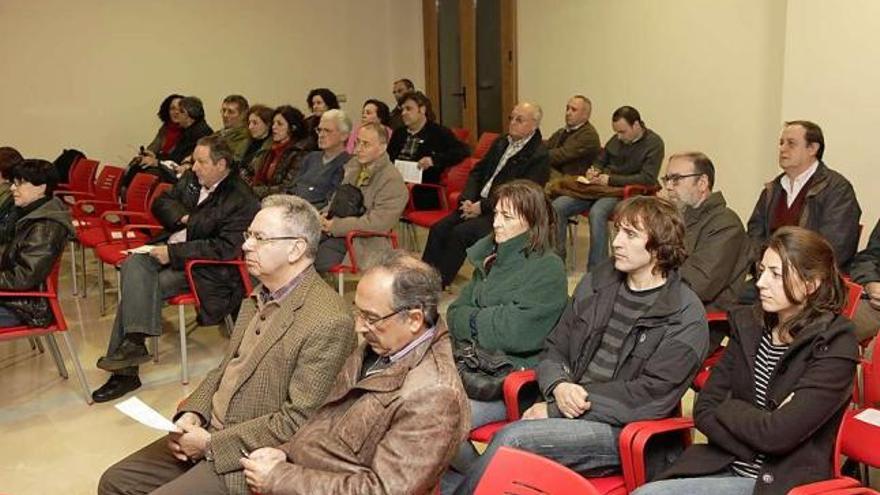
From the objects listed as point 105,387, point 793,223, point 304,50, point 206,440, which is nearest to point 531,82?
point 304,50

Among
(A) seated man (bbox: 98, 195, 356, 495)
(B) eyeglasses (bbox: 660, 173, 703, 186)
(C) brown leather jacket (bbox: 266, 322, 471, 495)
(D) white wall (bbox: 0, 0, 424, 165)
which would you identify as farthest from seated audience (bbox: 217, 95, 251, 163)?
(C) brown leather jacket (bbox: 266, 322, 471, 495)

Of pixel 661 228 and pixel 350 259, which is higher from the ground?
pixel 661 228

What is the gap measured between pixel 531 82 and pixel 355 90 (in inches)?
92.2

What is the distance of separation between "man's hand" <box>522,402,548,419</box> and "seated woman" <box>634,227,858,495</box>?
459 mm

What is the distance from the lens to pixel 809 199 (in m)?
4.04

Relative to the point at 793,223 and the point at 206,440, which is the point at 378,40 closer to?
the point at 793,223

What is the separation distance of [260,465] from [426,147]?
175 inches

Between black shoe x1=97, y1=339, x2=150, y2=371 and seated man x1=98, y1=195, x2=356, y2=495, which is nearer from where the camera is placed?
seated man x1=98, y1=195, x2=356, y2=495

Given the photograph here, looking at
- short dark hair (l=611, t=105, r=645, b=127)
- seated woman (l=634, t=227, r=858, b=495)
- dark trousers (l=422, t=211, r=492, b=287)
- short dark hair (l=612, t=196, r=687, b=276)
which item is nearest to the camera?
seated woman (l=634, t=227, r=858, b=495)

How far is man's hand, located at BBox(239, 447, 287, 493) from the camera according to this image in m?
2.21

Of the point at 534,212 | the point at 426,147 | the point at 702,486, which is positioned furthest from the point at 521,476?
the point at 426,147

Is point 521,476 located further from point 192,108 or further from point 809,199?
point 192,108

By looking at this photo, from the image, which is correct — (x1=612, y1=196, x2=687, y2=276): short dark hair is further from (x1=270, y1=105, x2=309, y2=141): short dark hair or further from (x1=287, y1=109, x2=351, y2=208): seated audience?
(x1=270, y1=105, x2=309, y2=141): short dark hair

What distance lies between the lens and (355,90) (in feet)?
32.7
